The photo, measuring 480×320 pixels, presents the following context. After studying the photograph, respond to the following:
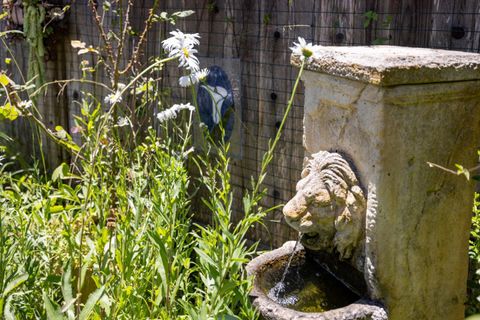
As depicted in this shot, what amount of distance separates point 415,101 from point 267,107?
1.95 metres

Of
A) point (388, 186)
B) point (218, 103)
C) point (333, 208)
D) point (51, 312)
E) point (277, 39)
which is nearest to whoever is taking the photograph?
point (51, 312)

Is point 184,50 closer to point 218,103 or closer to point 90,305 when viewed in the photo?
point 90,305

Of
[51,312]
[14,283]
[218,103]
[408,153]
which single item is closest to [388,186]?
[408,153]

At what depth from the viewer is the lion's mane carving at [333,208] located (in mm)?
2209

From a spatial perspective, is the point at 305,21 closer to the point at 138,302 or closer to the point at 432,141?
the point at 432,141

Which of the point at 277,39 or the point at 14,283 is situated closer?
the point at 14,283

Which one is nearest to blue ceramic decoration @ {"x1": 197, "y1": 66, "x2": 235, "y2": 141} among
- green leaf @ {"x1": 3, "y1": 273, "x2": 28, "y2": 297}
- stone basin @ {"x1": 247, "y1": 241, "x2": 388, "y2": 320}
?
stone basin @ {"x1": 247, "y1": 241, "x2": 388, "y2": 320}

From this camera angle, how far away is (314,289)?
7.97 feet

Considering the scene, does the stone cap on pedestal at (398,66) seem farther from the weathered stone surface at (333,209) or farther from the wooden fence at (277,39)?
the wooden fence at (277,39)

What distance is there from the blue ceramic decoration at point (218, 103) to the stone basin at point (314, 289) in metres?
1.70

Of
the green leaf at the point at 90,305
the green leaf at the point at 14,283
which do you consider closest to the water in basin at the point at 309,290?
the green leaf at the point at 90,305

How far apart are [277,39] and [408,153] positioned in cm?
189

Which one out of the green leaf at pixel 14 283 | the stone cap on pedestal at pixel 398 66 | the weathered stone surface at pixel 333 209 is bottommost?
the green leaf at pixel 14 283

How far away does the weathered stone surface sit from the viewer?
7.25 feet
